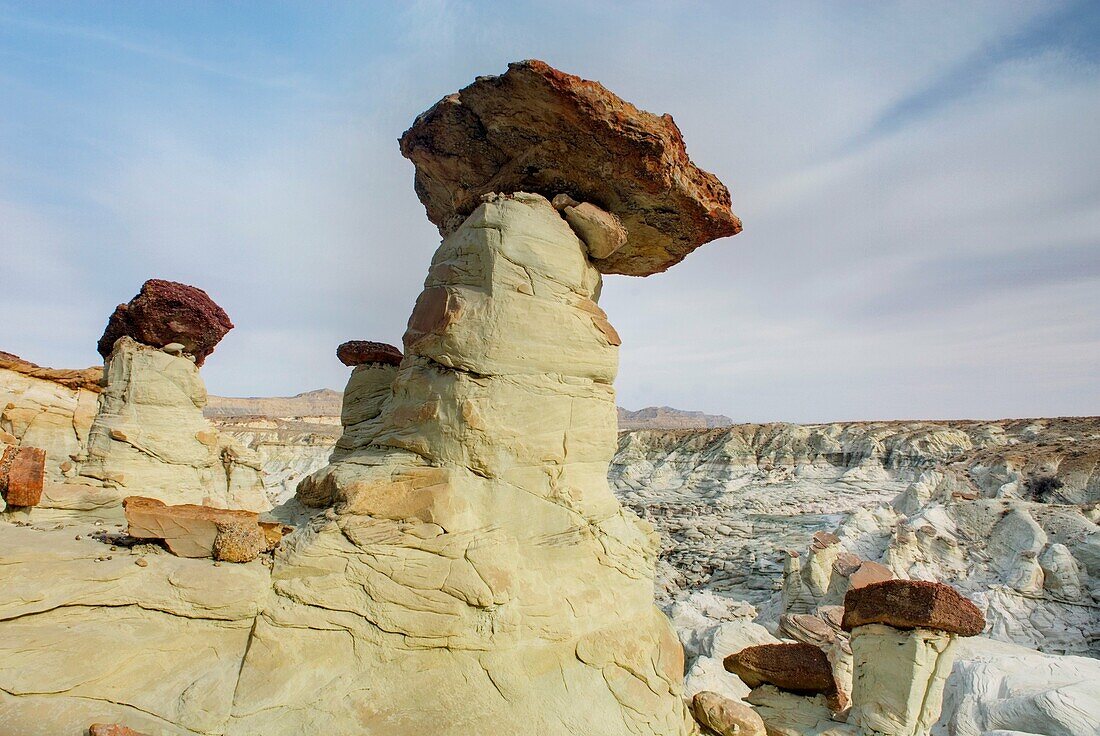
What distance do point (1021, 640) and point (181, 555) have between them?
50.2 feet

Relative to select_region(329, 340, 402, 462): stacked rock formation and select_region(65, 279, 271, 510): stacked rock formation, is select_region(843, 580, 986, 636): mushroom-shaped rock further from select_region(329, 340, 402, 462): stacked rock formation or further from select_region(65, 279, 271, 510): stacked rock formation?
select_region(65, 279, 271, 510): stacked rock formation

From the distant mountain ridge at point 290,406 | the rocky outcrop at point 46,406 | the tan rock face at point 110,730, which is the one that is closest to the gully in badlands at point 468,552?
the tan rock face at point 110,730

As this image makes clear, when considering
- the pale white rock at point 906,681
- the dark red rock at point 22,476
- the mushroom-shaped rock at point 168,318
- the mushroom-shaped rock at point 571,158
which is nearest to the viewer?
the dark red rock at point 22,476

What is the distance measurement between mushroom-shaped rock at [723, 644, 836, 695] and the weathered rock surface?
894cm

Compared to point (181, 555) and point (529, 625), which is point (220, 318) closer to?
point (181, 555)

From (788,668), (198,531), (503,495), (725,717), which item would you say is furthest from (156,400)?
(788,668)

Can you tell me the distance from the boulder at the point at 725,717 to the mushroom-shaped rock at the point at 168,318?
9.22 meters

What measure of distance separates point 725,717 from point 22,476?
6391 millimetres

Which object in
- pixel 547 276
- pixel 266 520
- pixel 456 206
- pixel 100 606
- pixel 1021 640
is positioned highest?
pixel 456 206

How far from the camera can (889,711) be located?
5484 millimetres

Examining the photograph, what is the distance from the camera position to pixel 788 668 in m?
6.51

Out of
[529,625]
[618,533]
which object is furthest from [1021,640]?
[529,625]

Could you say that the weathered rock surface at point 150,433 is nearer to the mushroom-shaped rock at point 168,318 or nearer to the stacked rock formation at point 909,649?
the mushroom-shaped rock at point 168,318

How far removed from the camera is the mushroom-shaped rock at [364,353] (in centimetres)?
565
